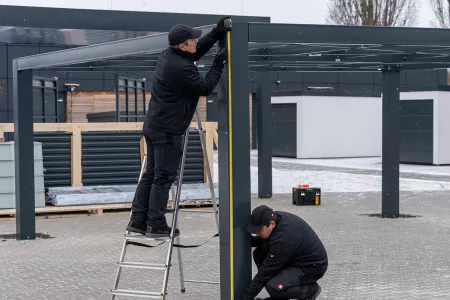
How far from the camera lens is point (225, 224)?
7.74m

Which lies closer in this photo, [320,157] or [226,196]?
[226,196]

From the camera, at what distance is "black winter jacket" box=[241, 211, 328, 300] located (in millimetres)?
7559

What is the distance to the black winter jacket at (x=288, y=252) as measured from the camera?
756 cm

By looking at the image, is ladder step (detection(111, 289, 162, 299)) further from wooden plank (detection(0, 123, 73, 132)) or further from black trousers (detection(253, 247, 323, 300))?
wooden plank (detection(0, 123, 73, 132))

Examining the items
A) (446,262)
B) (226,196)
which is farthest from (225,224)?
(446,262)

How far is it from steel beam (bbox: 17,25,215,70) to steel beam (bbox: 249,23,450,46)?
55 centimetres

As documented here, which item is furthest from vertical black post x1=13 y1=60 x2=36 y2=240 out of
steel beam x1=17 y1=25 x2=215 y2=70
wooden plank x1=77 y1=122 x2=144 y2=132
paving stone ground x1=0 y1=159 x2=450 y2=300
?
wooden plank x1=77 y1=122 x2=144 y2=132

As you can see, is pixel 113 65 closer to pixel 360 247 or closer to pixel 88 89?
pixel 360 247

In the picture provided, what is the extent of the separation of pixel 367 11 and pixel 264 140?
139 ft

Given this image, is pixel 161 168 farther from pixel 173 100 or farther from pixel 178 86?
pixel 178 86

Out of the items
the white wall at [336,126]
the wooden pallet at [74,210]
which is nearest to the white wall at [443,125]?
the white wall at [336,126]

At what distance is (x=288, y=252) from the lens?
24.8 feet

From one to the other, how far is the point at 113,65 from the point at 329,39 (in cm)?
626

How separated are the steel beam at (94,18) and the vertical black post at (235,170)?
1038 centimetres
